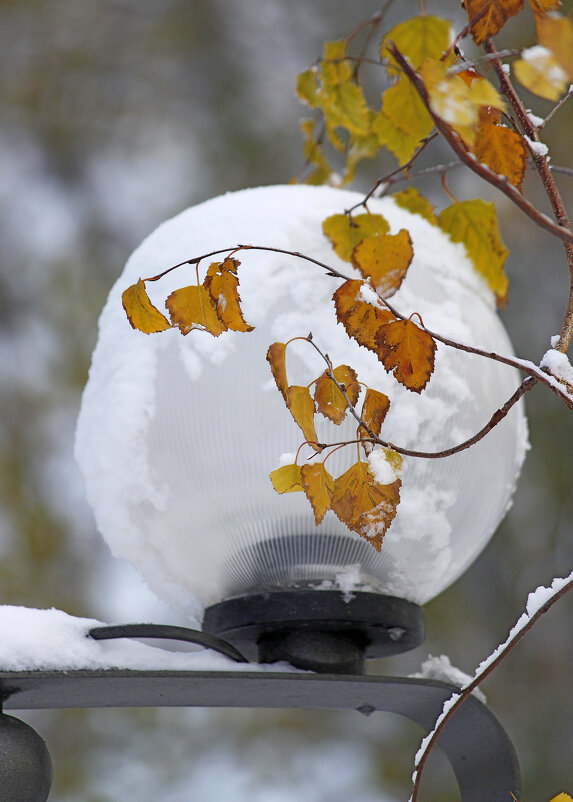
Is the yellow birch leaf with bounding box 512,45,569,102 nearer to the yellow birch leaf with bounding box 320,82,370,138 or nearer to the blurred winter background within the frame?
the yellow birch leaf with bounding box 320,82,370,138

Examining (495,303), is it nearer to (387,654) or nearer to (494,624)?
(387,654)

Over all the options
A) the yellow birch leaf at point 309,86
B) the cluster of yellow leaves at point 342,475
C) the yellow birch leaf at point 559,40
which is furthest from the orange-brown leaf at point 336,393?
the yellow birch leaf at point 309,86

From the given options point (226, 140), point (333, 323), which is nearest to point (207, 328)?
point (333, 323)

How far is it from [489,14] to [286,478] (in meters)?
0.27

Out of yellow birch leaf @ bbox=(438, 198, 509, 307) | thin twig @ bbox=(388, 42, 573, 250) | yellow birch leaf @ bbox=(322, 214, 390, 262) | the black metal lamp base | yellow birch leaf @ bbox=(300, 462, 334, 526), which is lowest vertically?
the black metal lamp base

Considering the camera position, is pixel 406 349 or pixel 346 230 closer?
pixel 406 349

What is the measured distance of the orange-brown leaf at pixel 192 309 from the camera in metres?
0.48

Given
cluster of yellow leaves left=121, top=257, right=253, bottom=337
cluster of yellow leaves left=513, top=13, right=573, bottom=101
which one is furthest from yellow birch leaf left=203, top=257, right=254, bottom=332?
cluster of yellow leaves left=513, top=13, right=573, bottom=101

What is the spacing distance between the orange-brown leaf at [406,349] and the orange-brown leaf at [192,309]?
0.09m

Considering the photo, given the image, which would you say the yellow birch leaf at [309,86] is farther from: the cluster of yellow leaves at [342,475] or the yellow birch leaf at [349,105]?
the cluster of yellow leaves at [342,475]

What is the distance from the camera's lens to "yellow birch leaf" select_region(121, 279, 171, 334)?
0.49 metres

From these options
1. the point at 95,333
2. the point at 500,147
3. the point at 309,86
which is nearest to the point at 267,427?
the point at 500,147

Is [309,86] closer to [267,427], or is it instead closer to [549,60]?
[267,427]

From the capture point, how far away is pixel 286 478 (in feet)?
1.53
